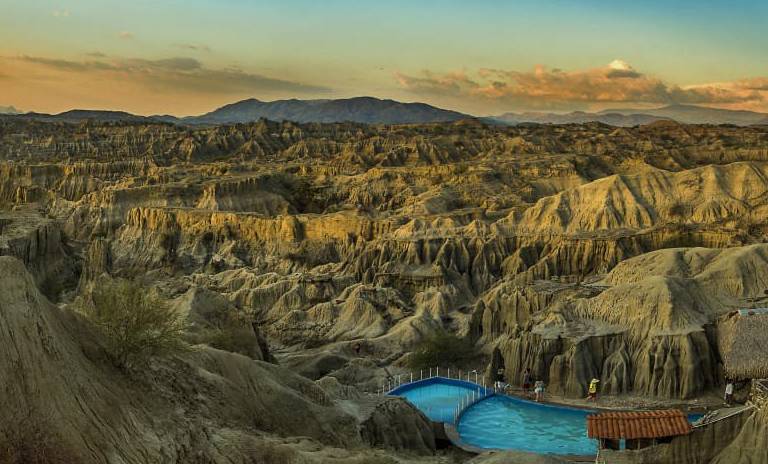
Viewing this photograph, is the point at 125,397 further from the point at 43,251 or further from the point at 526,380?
the point at 43,251

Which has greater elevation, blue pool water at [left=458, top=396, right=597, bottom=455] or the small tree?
the small tree

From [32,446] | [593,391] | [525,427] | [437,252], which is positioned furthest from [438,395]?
[437,252]

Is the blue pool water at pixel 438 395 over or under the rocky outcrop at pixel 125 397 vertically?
under

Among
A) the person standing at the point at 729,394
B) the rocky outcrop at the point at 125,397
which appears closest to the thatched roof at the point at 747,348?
the person standing at the point at 729,394

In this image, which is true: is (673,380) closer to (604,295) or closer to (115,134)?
(604,295)

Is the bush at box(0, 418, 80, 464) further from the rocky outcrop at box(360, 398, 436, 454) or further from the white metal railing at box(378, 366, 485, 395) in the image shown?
the white metal railing at box(378, 366, 485, 395)

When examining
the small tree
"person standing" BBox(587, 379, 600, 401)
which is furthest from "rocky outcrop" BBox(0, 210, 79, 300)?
"person standing" BBox(587, 379, 600, 401)

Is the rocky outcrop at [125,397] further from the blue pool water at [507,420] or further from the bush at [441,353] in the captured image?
the bush at [441,353]
